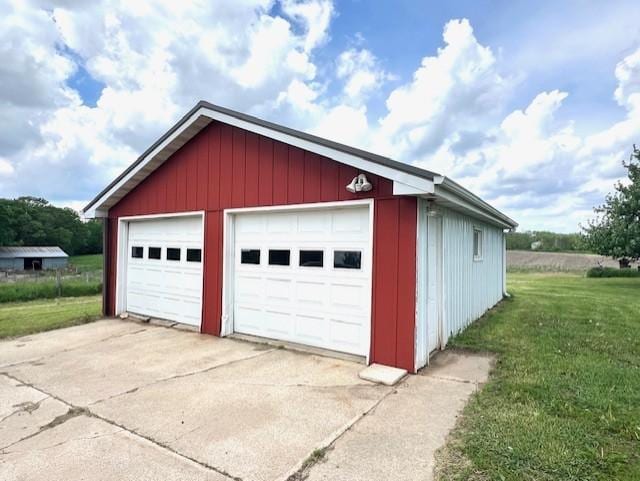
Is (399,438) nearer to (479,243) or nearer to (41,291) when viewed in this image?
(479,243)

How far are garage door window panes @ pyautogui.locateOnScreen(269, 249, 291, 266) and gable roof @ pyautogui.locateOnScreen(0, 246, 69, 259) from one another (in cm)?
5746

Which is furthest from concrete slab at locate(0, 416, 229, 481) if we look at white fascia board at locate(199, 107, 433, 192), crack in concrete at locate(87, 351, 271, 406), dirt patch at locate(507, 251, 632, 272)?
dirt patch at locate(507, 251, 632, 272)

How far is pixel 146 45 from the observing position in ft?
29.9

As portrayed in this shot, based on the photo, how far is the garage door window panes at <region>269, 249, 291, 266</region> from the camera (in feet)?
20.3

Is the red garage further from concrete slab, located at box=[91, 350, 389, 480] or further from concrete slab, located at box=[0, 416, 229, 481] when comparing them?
concrete slab, located at box=[0, 416, 229, 481]

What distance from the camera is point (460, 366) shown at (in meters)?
5.07

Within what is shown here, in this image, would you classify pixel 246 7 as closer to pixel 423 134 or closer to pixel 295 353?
pixel 423 134

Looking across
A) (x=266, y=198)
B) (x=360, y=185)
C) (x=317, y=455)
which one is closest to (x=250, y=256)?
(x=266, y=198)

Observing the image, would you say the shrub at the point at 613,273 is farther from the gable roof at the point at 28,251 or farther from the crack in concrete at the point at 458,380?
the gable roof at the point at 28,251

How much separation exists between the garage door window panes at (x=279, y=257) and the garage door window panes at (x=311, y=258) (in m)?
0.29

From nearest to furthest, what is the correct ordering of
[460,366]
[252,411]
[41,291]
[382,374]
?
1. [252,411]
2. [382,374]
3. [460,366]
4. [41,291]

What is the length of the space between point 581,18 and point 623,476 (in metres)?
9.45

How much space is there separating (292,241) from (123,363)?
302 cm

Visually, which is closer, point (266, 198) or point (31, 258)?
point (266, 198)
